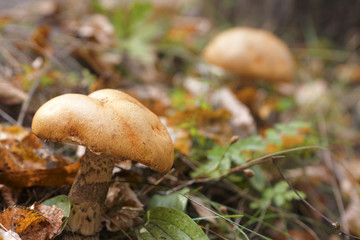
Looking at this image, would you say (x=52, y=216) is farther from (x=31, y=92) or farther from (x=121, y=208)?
(x=31, y=92)

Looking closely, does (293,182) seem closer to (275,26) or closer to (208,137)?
(208,137)

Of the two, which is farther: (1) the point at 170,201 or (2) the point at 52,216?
(1) the point at 170,201

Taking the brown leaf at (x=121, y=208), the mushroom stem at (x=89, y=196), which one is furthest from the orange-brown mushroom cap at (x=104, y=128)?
the brown leaf at (x=121, y=208)

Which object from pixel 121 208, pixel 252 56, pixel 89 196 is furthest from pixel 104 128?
pixel 252 56

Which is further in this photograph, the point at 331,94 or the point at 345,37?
the point at 345,37

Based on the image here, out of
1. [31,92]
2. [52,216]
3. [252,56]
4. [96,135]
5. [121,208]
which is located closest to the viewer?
[96,135]

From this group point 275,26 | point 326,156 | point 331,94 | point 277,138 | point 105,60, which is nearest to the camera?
point 277,138

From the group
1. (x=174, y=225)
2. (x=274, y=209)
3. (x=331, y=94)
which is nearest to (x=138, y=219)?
(x=174, y=225)

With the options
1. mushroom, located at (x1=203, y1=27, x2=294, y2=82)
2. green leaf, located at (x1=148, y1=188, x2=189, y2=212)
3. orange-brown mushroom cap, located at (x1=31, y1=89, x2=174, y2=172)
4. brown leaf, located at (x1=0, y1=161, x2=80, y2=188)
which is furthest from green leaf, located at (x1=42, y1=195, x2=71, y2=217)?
mushroom, located at (x1=203, y1=27, x2=294, y2=82)
